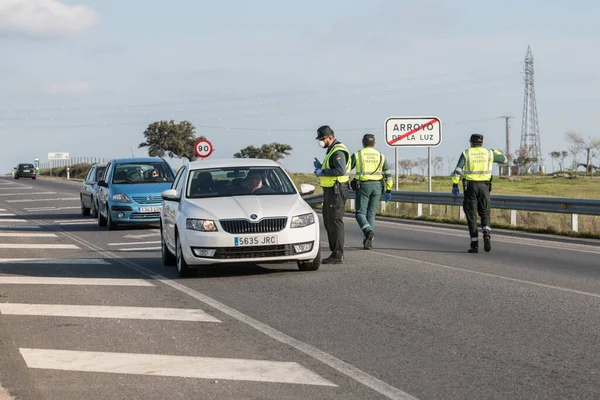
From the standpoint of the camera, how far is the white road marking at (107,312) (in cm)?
932

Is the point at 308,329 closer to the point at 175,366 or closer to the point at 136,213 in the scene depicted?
the point at 175,366

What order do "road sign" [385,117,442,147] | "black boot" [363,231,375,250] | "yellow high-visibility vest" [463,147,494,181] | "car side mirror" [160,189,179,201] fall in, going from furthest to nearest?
1. "road sign" [385,117,442,147]
2. "black boot" [363,231,375,250]
3. "yellow high-visibility vest" [463,147,494,181]
4. "car side mirror" [160,189,179,201]

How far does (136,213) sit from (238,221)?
10298mm

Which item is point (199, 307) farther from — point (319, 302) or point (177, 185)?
point (177, 185)

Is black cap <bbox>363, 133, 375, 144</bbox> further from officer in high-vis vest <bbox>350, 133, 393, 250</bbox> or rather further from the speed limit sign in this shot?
the speed limit sign

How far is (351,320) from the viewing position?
8914 millimetres

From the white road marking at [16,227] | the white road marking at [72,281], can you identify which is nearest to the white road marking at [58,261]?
the white road marking at [72,281]

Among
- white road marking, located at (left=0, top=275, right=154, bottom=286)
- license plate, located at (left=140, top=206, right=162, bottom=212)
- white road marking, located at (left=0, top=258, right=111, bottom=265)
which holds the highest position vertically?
license plate, located at (left=140, top=206, right=162, bottom=212)

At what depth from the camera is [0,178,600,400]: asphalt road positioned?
21.0 feet

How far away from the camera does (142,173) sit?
23484 mm

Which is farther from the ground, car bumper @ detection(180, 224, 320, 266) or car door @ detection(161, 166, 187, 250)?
car door @ detection(161, 166, 187, 250)

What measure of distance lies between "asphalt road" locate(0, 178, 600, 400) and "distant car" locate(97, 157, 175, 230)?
21.2 feet

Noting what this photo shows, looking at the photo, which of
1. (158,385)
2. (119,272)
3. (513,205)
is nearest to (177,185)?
(119,272)

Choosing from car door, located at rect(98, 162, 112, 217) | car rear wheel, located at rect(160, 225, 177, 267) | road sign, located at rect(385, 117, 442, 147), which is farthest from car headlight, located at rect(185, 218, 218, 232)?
road sign, located at rect(385, 117, 442, 147)
